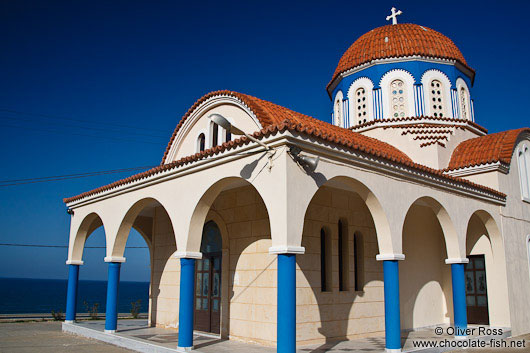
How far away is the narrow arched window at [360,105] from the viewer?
15617mm

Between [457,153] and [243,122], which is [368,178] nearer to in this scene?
[243,122]

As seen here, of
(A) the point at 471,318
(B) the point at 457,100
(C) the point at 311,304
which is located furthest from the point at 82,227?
(B) the point at 457,100

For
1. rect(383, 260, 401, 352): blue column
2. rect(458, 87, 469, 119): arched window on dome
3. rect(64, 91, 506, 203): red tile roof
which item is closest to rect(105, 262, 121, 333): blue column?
rect(64, 91, 506, 203): red tile roof

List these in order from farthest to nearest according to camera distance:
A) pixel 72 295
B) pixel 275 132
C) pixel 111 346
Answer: pixel 72 295 → pixel 111 346 → pixel 275 132

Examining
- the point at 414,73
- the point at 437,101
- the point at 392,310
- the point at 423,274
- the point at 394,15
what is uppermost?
the point at 394,15

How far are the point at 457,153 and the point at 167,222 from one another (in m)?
8.80

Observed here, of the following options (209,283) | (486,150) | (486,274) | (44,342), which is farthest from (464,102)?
(44,342)

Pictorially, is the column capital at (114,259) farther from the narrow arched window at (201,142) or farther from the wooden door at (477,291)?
the wooden door at (477,291)

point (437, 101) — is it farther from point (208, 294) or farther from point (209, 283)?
point (208, 294)

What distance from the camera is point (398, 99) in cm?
1521

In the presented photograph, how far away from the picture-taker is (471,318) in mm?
12609

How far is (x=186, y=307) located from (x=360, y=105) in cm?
981

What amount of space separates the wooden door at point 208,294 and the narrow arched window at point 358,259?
3.23 meters

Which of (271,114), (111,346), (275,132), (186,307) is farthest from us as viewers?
(111,346)
